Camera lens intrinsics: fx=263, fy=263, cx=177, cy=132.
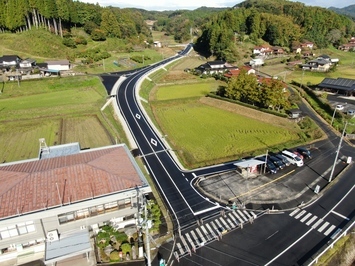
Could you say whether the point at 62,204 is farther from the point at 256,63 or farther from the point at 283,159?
the point at 256,63

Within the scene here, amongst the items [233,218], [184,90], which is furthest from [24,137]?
[184,90]

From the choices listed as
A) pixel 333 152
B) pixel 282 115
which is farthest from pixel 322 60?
pixel 333 152

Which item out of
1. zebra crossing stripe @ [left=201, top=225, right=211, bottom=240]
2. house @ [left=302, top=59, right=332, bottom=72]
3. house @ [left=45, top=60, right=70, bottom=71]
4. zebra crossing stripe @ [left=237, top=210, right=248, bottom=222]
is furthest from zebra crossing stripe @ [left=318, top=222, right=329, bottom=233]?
house @ [left=302, top=59, right=332, bottom=72]

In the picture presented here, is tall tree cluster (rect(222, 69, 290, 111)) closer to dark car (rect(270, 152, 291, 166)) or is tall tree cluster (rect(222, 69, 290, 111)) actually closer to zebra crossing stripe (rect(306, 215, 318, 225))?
dark car (rect(270, 152, 291, 166))

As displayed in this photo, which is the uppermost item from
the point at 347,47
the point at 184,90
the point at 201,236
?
the point at 347,47

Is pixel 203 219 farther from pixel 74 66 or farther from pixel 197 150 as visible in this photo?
pixel 74 66

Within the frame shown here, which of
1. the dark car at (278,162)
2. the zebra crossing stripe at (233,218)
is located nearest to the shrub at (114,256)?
the zebra crossing stripe at (233,218)
